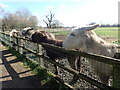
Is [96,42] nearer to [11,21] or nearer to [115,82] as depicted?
[115,82]

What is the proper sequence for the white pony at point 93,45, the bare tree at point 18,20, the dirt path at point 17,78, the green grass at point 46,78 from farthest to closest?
the bare tree at point 18,20 < the dirt path at point 17,78 < the green grass at point 46,78 < the white pony at point 93,45

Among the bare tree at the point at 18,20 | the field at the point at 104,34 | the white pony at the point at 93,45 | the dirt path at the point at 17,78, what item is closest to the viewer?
the white pony at the point at 93,45

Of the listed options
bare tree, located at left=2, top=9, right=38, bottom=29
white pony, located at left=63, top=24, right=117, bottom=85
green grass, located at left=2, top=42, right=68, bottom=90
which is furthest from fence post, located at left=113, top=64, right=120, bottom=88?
bare tree, located at left=2, top=9, right=38, bottom=29

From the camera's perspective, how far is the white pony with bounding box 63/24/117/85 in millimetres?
2889

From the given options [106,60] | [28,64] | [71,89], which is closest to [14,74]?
[28,64]

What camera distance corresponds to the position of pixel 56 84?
163 inches

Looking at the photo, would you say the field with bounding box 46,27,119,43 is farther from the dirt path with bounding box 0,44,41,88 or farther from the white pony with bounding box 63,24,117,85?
the dirt path with bounding box 0,44,41,88

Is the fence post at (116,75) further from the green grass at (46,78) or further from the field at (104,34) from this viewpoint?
the field at (104,34)

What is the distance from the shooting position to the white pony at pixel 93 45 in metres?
2.89

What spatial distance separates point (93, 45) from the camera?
10.2ft

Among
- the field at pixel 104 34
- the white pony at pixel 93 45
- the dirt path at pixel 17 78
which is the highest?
the white pony at pixel 93 45

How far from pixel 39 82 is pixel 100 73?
84.6 inches

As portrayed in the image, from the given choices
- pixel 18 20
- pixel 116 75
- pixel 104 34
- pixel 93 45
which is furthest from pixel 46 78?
pixel 18 20

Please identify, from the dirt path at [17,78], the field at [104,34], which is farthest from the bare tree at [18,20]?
the dirt path at [17,78]
